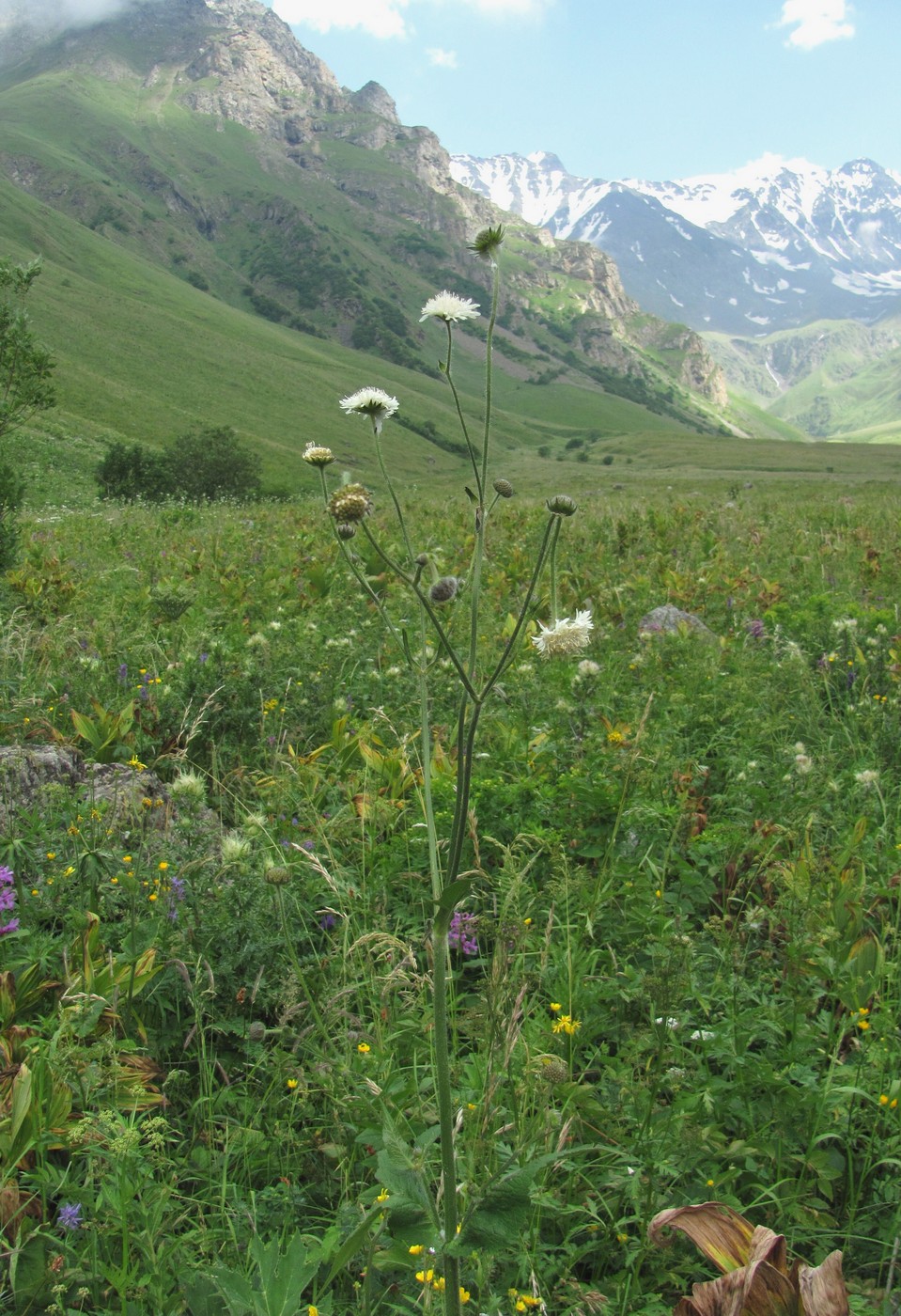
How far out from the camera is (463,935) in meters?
2.70

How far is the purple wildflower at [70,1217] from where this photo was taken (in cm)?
163

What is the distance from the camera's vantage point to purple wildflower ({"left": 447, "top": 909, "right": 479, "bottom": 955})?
263cm

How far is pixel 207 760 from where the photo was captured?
402cm

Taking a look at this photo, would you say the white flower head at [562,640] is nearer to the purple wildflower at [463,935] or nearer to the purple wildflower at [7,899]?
the purple wildflower at [463,935]

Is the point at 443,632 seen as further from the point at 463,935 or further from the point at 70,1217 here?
the point at 463,935

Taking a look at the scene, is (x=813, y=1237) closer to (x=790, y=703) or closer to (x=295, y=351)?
(x=790, y=703)

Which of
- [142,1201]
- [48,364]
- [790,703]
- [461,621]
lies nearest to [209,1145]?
[142,1201]

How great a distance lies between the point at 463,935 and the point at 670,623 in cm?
372

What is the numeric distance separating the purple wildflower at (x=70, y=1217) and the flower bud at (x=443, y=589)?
1430 millimetres

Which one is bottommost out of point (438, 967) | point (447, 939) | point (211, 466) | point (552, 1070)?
point (211, 466)

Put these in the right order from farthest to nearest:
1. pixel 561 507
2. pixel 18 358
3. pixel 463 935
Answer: pixel 18 358 → pixel 463 935 → pixel 561 507

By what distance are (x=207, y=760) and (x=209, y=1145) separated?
88.6 inches

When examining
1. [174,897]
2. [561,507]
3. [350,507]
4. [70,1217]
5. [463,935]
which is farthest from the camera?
[463,935]

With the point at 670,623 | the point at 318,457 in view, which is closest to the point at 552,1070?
the point at 318,457
